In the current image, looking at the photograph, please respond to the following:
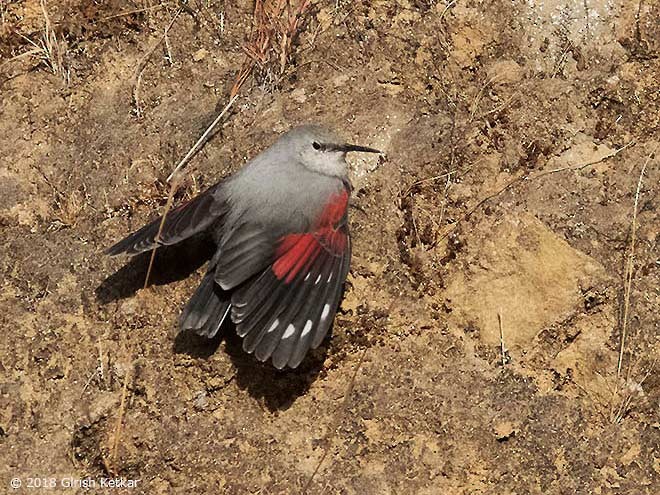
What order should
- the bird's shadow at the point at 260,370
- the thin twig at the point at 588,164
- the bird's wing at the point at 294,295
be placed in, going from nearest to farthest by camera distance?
the bird's wing at the point at 294,295 < the bird's shadow at the point at 260,370 < the thin twig at the point at 588,164

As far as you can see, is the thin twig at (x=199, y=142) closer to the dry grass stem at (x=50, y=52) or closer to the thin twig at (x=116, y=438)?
the dry grass stem at (x=50, y=52)

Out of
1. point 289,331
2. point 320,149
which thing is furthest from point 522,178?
point 289,331

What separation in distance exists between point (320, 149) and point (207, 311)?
1.20 m

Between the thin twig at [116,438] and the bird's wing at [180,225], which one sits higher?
the bird's wing at [180,225]

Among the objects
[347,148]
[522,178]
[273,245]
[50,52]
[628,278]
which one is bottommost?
[628,278]

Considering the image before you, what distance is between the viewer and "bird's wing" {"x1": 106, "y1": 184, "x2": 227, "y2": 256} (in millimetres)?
4488

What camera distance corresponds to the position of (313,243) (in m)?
4.44

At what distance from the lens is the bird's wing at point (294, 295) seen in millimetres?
4176

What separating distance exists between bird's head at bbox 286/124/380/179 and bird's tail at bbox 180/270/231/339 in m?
0.98

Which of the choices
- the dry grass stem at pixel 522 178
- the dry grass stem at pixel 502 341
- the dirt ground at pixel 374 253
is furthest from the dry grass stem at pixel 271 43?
the dry grass stem at pixel 502 341

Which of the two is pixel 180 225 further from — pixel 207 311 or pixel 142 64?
pixel 142 64

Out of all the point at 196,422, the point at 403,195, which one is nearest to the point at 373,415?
the point at 196,422

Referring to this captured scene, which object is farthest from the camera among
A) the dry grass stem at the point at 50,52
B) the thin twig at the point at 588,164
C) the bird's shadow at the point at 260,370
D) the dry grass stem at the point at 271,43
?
the dry grass stem at the point at 50,52

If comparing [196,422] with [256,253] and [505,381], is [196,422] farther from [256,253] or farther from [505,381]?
[505,381]
